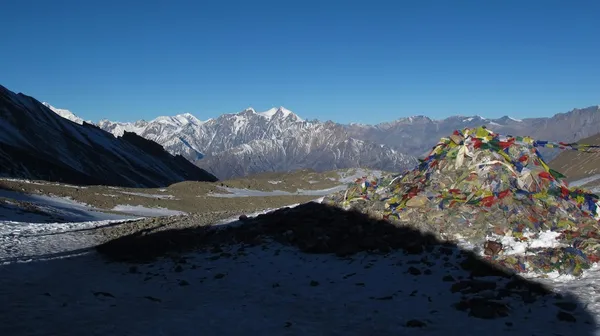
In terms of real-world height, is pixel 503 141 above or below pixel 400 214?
above

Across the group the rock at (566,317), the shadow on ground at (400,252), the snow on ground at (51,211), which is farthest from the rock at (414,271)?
the snow on ground at (51,211)

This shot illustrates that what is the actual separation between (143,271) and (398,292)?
386 inches

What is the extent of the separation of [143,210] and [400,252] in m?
40.4

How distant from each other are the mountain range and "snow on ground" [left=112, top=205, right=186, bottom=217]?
44228 millimetres

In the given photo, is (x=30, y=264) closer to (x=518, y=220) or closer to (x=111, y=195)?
(x=518, y=220)

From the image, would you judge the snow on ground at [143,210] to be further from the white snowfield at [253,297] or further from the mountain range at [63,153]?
the mountain range at [63,153]

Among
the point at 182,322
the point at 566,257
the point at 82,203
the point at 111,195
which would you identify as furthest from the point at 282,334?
the point at 111,195

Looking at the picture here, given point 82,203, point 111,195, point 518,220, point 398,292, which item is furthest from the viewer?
point 111,195

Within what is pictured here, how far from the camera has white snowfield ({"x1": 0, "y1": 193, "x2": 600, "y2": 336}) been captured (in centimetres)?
1062

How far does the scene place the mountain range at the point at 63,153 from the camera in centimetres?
9561

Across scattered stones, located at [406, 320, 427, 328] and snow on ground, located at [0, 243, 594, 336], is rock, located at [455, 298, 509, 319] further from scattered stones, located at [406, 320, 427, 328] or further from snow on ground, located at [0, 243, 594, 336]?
scattered stones, located at [406, 320, 427, 328]

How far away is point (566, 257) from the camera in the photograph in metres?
13.9

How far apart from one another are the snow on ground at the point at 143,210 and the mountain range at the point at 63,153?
44228 millimetres

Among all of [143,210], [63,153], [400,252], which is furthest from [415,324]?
[63,153]
